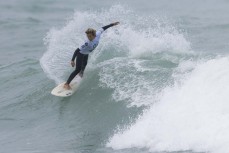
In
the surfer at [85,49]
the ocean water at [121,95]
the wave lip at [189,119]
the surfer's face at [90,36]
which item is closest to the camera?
the wave lip at [189,119]

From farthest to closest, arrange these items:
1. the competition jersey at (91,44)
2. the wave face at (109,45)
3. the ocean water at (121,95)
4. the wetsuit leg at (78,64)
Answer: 1. the wave face at (109,45)
2. the wetsuit leg at (78,64)
3. the competition jersey at (91,44)
4. the ocean water at (121,95)

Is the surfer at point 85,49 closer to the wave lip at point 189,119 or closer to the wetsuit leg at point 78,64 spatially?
the wetsuit leg at point 78,64

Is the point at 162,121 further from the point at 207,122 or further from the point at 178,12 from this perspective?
the point at 178,12

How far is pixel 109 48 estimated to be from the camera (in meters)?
17.1

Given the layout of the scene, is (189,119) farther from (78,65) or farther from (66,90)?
(66,90)

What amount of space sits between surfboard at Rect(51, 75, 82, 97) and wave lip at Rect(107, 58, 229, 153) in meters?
3.47

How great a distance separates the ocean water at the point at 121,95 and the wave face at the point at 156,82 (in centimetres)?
2

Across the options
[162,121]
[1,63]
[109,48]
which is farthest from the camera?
[1,63]

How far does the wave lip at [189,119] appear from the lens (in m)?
9.25

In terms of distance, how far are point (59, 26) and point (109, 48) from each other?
9571mm

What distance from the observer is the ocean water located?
1008 centimetres

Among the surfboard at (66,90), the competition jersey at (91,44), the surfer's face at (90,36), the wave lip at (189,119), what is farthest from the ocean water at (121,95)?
the surfer's face at (90,36)

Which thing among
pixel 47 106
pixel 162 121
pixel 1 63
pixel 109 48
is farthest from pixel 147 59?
pixel 1 63

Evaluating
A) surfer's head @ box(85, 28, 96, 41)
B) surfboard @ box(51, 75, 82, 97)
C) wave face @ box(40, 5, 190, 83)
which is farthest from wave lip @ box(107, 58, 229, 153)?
wave face @ box(40, 5, 190, 83)
